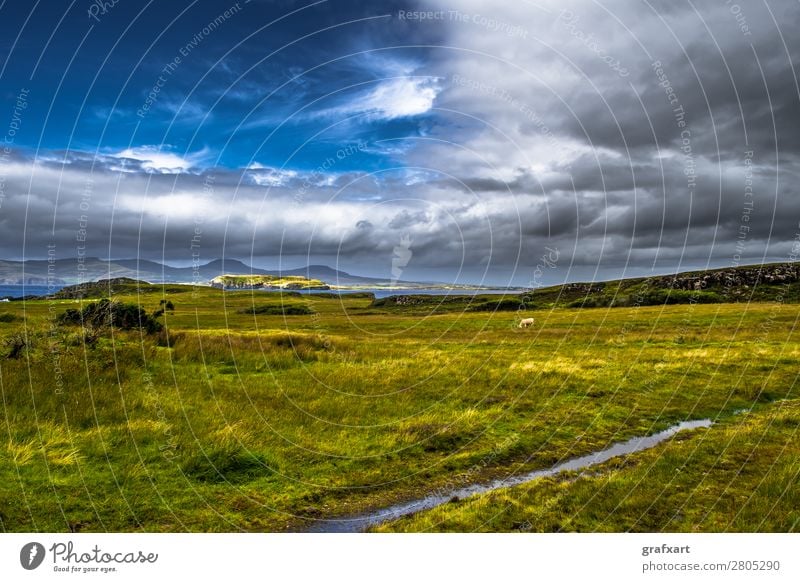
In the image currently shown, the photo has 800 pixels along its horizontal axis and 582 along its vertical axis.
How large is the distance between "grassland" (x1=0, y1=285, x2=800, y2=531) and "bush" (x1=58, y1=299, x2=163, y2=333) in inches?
68.3

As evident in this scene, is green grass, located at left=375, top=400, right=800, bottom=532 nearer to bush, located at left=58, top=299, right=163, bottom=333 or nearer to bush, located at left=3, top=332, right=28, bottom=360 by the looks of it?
bush, located at left=3, top=332, right=28, bottom=360

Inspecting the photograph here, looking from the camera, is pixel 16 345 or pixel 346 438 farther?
pixel 16 345

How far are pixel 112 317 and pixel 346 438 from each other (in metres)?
15.8

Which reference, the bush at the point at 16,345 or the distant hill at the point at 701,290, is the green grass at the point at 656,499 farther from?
the distant hill at the point at 701,290

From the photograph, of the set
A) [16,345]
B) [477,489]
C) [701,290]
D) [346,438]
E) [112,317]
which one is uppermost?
[701,290]

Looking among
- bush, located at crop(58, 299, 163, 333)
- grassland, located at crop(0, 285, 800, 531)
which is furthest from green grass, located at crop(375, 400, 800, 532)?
bush, located at crop(58, 299, 163, 333)

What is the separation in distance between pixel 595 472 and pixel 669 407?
29.4 ft

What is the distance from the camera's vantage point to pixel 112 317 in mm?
23406

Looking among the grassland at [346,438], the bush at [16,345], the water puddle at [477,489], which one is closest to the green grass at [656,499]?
the grassland at [346,438]

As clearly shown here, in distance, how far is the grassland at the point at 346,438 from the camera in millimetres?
9695

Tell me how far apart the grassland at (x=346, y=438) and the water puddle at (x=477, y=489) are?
0.38m

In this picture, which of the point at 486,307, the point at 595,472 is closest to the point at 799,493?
the point at 595,472

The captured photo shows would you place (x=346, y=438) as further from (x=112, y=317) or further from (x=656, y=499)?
(x=112, y=317)
